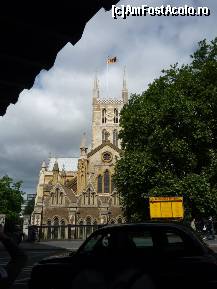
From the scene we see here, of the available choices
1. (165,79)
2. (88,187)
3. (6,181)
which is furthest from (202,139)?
(6,181)

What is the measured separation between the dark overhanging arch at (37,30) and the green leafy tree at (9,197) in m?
59.1

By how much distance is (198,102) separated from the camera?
87.1 feet

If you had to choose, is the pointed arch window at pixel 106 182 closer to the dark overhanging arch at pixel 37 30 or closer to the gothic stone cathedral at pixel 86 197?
the gothic stone cathedral at pixel 86 197

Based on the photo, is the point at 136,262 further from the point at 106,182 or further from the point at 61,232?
the point at 106,182

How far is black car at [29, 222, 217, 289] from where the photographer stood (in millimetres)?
4938

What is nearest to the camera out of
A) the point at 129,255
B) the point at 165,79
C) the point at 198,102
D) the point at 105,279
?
the point at 105,279

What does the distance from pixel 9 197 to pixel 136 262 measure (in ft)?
204

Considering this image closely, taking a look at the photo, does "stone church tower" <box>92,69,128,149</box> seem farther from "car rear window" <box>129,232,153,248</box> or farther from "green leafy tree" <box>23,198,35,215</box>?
"car rear window" <box>129,232,153,248</box>

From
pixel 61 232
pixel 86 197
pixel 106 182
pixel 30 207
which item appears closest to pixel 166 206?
pixel 61 232

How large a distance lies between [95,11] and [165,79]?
2699 centimetres

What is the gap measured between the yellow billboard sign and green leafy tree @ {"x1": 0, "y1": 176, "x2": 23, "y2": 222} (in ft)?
145

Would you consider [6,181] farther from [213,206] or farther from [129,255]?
[129,255]

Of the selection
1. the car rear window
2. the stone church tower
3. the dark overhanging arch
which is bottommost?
the car rear window

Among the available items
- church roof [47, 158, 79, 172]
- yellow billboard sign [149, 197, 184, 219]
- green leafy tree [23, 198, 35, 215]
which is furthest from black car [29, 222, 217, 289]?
green leafy tree [23, 198, 35, 215]
